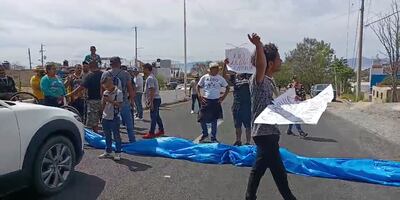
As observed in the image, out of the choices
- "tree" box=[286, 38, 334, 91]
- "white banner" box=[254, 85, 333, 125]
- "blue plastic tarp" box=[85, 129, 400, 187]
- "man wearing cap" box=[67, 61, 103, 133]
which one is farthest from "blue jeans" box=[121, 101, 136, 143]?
"tree" box=[286, 38, 334, 91]

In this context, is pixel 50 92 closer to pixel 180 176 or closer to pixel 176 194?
pixel 180 176

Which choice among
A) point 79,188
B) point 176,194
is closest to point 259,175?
point 176,194

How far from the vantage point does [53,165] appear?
5047mm

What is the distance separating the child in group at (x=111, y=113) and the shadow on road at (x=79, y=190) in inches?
44.3

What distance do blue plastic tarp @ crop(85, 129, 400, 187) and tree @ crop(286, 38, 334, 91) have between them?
5490cm

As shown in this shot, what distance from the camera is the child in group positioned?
6996mm

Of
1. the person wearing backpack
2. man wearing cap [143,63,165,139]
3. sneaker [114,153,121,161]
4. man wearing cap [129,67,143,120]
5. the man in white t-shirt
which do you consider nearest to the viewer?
sneaker [114,153,121,161]

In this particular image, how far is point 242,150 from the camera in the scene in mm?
6965

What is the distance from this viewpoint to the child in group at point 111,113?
700cm

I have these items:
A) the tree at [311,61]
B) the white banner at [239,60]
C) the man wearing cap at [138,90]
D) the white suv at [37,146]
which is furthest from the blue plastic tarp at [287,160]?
the tree at [311,61]

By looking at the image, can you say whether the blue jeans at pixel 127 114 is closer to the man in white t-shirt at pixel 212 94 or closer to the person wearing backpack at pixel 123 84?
the person wearing backpack at pixel 123 84

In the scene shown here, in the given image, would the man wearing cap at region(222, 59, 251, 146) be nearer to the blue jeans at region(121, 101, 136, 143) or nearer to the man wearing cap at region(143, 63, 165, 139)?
the blue jeans at region(121, 101, 136, 143)

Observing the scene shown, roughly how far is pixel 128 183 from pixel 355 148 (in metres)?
5.17

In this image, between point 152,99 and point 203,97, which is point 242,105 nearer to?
point 203,97
